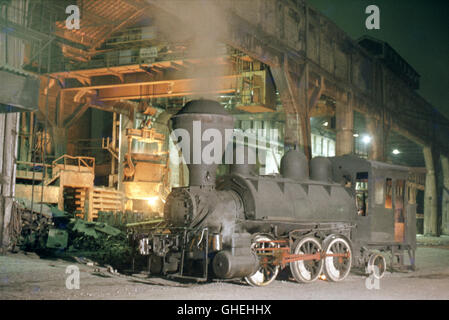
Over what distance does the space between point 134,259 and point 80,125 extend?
67.6ft

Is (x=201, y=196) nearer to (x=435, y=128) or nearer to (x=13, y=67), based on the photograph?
(x=13, y=67)

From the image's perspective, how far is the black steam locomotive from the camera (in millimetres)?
9352

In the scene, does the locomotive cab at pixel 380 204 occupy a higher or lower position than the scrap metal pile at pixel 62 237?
higher

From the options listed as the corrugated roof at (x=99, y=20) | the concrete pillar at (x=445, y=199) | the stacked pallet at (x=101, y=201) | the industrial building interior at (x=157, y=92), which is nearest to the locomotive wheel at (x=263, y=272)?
the industrial building interior at (x=157, y=92)

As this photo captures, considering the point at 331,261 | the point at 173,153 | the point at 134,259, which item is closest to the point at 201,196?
the point at 134,259

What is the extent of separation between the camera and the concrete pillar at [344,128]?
18906mm

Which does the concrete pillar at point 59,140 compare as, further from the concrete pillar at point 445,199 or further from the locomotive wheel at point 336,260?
the concrete pillar at point 445,199

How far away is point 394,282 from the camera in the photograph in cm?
1028

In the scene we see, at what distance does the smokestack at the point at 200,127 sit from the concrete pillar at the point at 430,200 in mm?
24675

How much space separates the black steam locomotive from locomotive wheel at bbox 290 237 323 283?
0.07ft

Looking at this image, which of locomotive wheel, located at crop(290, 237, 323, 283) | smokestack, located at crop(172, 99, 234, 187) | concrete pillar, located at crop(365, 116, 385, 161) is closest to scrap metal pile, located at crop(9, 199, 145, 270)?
smokestack, located at crop(172, 99, 234, 187)

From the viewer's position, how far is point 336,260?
1102 centimetres

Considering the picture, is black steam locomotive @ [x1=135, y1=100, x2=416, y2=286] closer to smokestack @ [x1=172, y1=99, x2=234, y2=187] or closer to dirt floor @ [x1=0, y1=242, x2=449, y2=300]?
smokestack @ [x1=172, y1=99, x2=234, y2=187]

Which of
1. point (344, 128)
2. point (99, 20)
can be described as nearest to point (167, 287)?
point (99, 20)
